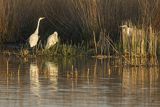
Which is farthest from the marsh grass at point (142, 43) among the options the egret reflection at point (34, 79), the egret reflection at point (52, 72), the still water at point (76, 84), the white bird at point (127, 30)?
the egret reflection at point (34, 79)

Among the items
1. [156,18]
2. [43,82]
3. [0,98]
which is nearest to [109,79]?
[43,82]

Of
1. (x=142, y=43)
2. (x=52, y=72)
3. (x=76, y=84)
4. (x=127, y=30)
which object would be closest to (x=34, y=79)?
(x=76, y=84)

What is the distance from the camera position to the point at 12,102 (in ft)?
32.1

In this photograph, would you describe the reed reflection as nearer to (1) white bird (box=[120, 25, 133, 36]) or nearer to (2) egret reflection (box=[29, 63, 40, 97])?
(2) egret reflection (box=[29, 63, 40, 97])

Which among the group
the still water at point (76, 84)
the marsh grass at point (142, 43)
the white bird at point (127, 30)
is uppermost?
the white bird at point (127, 30)

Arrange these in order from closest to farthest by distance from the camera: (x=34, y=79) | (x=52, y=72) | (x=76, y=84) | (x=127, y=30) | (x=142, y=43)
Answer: (x=76, y=84) → (x=34, y=79) → (x=52, y=72) → (x=142, y=43) → (x=127, y=30)

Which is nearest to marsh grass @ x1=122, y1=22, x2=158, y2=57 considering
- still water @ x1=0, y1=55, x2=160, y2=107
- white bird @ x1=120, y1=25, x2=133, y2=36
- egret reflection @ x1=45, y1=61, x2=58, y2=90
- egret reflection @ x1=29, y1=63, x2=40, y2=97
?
white bird @ x1=120, y1=25, x2=133, y2=36

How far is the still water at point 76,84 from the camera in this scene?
9.95 metres

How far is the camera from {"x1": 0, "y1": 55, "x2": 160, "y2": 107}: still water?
392 inches

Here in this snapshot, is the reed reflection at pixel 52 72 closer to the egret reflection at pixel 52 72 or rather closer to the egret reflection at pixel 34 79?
the egret reflection at pixel 52 72

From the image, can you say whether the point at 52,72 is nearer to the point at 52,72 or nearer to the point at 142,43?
the point at 52,72

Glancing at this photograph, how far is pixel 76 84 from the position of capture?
1216 centimetres

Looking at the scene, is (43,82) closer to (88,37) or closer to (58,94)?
(58,94)

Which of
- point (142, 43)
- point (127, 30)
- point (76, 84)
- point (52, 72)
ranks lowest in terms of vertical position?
point (76, 84)
